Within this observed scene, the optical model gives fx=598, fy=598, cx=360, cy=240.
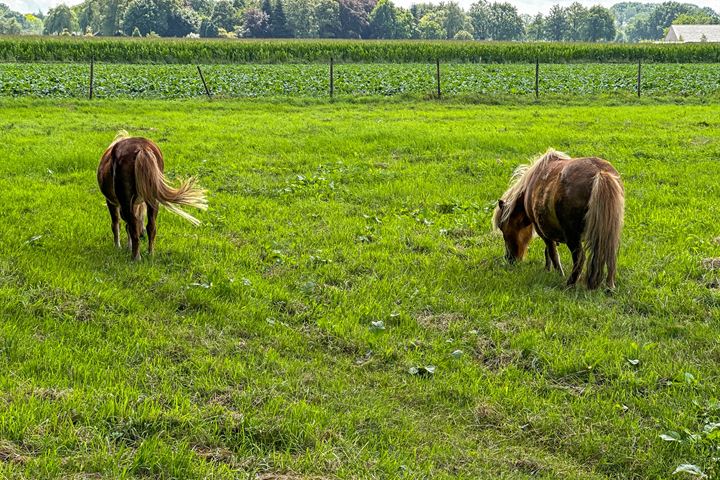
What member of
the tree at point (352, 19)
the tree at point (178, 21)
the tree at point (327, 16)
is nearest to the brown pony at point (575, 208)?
the tree at point (327, 16)

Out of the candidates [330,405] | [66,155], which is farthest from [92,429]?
[66,155]

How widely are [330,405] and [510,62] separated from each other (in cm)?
4525

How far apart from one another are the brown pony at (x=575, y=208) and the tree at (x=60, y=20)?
154558 mm

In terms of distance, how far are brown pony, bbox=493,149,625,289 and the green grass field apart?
0.45 m

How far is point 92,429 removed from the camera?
4.13 meters

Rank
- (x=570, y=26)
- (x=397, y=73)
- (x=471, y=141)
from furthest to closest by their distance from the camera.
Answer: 1. (x=570, y=26)
2. (x=397, y=73)
3. (x=471, y=141)

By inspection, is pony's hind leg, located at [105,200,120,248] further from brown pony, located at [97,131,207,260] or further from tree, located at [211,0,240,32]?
tree, located at [211,0,240,32]

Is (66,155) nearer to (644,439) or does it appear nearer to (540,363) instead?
(540,363)

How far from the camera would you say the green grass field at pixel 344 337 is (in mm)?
4211

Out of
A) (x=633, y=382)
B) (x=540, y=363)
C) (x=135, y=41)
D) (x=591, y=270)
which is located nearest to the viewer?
(x=633, y=382)

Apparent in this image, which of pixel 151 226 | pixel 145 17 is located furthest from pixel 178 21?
pixel 151 226

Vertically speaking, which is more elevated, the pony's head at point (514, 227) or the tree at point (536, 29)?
the tree at point (536, 29)

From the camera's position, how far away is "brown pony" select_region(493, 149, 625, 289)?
659 cm

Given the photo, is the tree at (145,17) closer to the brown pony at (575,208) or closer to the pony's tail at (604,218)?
the brown pony at (575,208)
